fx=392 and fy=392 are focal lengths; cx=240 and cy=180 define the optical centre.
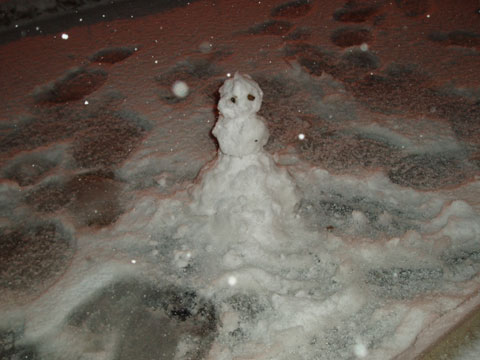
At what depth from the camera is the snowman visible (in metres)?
1.85

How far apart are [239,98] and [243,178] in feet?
1.31

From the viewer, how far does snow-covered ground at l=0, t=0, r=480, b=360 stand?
171 centimetres

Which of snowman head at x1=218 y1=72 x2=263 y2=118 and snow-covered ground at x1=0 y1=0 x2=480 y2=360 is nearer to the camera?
snow-covered ground at x1=0 y1=0 x2=480 y2=360

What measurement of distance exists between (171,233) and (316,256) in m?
0.77

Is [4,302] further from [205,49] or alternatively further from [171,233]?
[205,49]

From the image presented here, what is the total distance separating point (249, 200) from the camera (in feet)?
6.43

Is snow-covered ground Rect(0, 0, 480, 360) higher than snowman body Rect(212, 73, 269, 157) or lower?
lower

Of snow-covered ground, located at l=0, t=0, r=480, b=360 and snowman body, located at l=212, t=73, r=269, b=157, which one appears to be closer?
snow-covered ground, located at l=0, t=0, r=480, b=360

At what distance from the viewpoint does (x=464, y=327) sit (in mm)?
1286

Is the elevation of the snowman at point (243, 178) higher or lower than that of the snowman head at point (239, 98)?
lower

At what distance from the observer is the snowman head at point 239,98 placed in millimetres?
1814

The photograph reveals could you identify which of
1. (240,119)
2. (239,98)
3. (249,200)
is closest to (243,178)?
(249,200)

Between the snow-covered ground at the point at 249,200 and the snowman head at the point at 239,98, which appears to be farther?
the snowman head at the point at 239,98

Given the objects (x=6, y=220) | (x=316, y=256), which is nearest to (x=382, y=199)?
(x=316, y=256)
